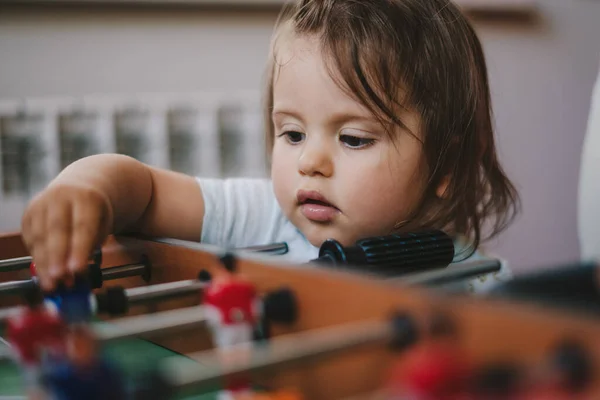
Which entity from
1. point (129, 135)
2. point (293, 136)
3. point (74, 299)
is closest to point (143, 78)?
point (129, 135)

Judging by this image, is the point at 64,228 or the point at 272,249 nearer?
the point at 64,228

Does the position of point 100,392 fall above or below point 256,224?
above

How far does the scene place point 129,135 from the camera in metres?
1.66

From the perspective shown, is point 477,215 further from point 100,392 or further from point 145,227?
point 100,392

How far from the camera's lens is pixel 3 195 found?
1.53 m

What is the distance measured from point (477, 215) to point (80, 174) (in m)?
0.70

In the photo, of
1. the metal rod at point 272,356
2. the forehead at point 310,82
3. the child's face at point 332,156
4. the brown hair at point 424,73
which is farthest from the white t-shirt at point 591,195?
the metal rod at point 272,356

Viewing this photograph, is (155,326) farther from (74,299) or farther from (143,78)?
(143,78)

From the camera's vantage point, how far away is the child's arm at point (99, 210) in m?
0.60

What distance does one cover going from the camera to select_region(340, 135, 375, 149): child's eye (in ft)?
2.92

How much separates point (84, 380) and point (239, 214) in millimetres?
782

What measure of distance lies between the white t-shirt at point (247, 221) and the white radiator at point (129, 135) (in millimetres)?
623

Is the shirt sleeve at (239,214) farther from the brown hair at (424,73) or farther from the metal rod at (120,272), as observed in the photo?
the metal rod at (120,272)

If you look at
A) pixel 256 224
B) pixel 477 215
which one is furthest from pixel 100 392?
pixel 477 215
